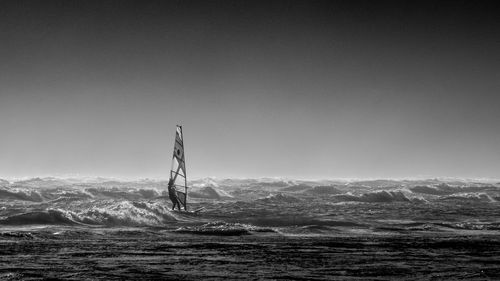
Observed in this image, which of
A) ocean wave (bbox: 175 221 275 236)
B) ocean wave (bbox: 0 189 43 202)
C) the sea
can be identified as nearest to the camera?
the sea

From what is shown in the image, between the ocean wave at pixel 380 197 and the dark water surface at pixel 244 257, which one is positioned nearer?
the dark water surface at pixel 244 257

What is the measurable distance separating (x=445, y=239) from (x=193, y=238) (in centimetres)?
848

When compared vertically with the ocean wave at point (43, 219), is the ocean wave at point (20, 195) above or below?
above

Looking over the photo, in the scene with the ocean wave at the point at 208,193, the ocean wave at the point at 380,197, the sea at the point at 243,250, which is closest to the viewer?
the sea at the point at 243,250

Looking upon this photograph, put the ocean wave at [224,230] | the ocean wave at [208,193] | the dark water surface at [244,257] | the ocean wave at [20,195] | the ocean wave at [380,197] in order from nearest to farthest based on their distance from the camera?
the dark water surface at [244,257]
the ocean wave at [224,230]
the ocean wave at [20,195]
the ocean wave at [380,197]
the ocean wave at [208,193]

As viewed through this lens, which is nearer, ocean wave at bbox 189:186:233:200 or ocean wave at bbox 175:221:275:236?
ocean wave at bbox 175:221:275:236

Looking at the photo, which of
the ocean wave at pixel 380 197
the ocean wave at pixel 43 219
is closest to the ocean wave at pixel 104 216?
the ocean wave at pixel 43 219

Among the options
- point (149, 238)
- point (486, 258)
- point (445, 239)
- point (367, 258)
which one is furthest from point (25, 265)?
point (445, 239)

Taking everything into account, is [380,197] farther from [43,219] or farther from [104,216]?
[43,219]

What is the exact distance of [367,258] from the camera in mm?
12805

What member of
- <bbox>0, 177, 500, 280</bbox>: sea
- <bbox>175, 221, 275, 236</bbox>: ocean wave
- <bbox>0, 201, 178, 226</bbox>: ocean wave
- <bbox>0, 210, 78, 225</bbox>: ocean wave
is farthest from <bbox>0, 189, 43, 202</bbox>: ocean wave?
<bbox>175, 221, 275, 236</bbox>: ocean wave

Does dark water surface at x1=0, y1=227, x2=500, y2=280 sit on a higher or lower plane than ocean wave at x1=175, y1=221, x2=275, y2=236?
lower

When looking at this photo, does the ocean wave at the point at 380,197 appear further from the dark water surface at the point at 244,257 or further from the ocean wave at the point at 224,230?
the dark water surface at the point at 244,257

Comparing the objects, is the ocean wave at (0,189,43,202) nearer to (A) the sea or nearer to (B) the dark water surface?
(A) the sea
